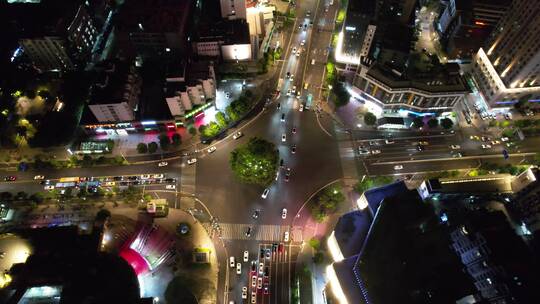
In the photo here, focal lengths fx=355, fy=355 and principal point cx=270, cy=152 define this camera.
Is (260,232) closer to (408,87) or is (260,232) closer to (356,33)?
(408,87)

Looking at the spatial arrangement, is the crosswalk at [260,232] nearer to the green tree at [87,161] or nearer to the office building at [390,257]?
the office building at [390,257]

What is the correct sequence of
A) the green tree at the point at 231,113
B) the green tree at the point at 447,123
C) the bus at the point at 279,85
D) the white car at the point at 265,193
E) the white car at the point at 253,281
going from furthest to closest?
the bus at the point at 279,85, the green tree at the point at 447,123, the green tree at the point at 231,113, the white car at the point at 265,193, the white car at the point at 253,281

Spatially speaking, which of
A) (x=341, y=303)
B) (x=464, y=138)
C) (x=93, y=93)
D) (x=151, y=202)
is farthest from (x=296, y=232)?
(x=93, y=93)

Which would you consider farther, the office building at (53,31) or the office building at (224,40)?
the office building at (224,40)

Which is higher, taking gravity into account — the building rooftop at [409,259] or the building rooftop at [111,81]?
the building rooftop at [111,81]

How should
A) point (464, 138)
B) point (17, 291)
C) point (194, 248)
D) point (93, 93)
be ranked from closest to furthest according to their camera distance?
point (17, 291) → point (194, 248) → point (93, 93) → point (464, 138)

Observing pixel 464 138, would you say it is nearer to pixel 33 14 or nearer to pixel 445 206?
pixel 445 206

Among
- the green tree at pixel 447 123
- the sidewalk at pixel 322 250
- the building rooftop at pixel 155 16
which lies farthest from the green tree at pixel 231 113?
the green tree at pixel 447 123

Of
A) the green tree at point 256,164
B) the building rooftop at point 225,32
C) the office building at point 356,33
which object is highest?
the building rooftop at point 225,32
